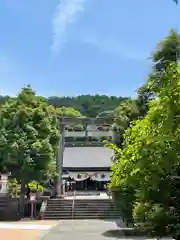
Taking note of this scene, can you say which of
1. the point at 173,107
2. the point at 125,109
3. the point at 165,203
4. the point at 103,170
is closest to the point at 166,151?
the point at 173,107

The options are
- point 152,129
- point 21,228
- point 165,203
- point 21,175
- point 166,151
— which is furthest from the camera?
point 21,175

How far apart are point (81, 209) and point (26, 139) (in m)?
6.43

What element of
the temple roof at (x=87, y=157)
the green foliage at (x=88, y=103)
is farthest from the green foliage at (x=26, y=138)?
the green foliage at (x=88, y=103)

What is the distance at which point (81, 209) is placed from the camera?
29.4 meters

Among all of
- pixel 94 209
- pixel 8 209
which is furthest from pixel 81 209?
pixel 8 209

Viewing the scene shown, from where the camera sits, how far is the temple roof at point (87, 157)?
44.6 m

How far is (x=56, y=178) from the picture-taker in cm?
3406

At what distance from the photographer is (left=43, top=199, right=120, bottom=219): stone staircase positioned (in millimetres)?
28297

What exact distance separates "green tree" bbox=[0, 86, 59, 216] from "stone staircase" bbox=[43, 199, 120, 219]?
2.47 m

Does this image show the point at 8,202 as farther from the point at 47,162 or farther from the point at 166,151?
the point at 166,151

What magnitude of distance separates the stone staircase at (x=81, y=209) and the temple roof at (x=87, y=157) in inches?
545

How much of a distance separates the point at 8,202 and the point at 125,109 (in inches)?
456

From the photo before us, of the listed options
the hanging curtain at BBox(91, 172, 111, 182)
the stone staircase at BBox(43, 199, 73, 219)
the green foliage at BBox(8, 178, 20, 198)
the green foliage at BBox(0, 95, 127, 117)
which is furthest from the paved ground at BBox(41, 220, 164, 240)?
the green foliage at BBox(0, 95, 127, 117)

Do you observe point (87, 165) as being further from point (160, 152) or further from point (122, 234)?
point (160, 152)
